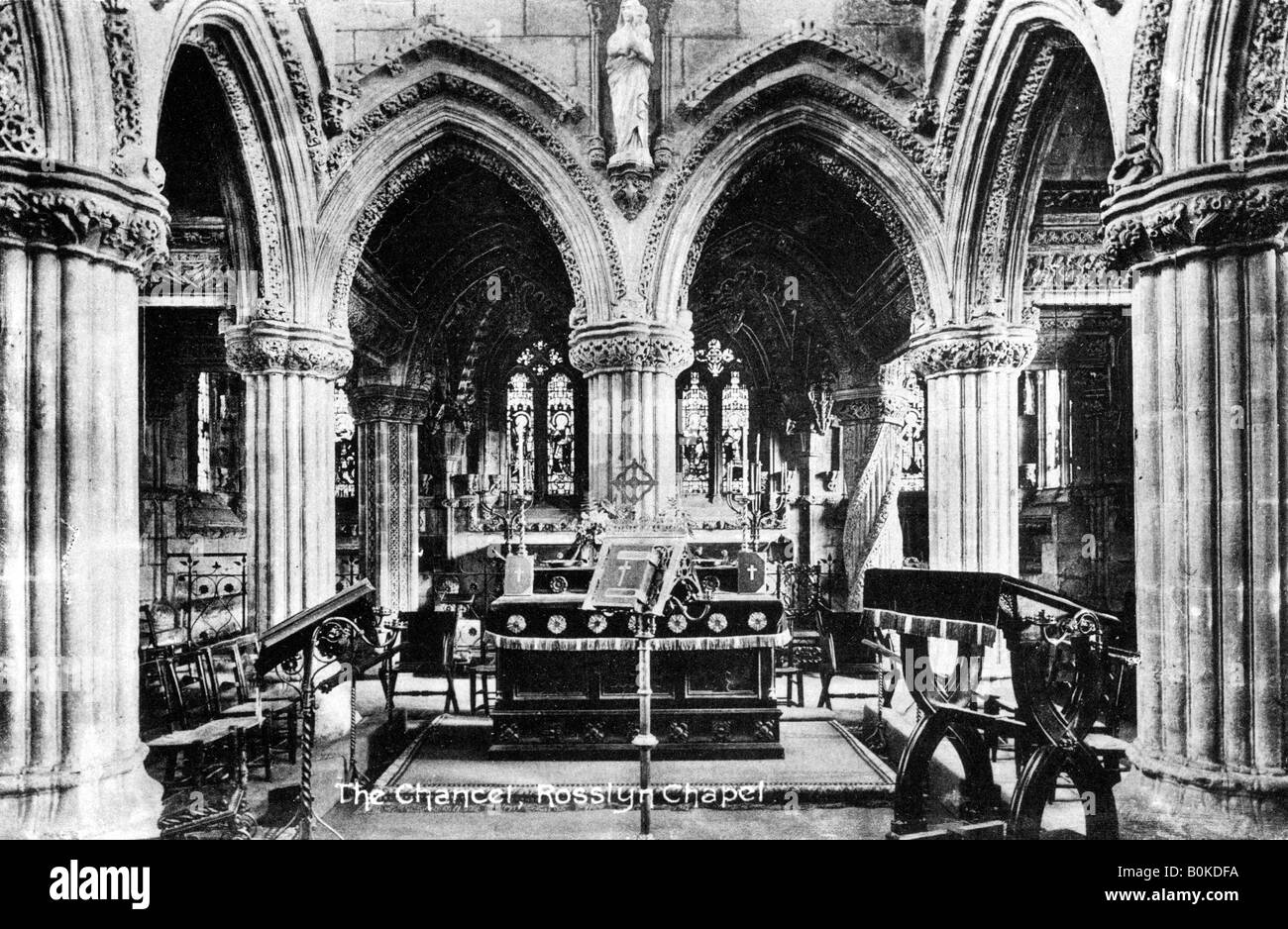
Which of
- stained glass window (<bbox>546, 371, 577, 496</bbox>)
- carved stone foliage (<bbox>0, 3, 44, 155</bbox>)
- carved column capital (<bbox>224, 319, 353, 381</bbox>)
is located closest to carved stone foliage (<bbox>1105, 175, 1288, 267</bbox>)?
carved stone foliage (<bbox>0, 3, 44, 155</bbox>)

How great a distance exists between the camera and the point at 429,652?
11930mm

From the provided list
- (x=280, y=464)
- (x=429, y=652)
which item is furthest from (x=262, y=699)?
(x=429, y=652)

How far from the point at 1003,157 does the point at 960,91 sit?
795 mm

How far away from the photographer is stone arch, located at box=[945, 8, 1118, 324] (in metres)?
8.05

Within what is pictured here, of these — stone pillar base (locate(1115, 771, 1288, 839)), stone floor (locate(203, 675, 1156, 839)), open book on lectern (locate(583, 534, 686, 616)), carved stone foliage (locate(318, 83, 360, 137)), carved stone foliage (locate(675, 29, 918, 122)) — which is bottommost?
stone floor (locate(203, 675, 1156, 839))

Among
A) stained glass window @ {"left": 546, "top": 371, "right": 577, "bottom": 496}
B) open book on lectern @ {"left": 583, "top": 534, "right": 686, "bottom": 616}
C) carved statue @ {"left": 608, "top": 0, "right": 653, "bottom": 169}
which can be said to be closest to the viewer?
open book on lectern @ {"left": 583, "top": 534, "right": 686, "bottom": 616}

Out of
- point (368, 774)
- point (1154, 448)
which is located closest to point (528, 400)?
point (368, 774)

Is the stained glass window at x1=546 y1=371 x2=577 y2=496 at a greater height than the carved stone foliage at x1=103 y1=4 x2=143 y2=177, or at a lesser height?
lesser

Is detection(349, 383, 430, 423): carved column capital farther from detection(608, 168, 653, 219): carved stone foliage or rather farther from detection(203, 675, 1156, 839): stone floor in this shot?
detection(203, 675, 1156, 839): stone floor

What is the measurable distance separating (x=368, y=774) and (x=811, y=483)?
37.1ft

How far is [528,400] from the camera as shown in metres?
17.6

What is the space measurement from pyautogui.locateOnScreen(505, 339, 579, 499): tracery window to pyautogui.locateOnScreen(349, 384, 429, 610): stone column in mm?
2362

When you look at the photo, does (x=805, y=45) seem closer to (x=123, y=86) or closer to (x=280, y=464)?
(x=123, y=86)
